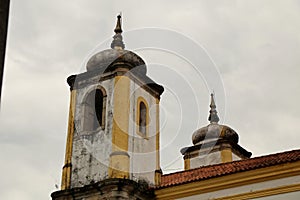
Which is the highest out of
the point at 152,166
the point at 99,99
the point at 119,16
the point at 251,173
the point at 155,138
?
the point at 119,16

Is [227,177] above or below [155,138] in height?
below

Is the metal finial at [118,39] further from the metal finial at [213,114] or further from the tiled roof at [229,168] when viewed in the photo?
the metal finial at [213,114]

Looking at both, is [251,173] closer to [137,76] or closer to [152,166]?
[152,166]

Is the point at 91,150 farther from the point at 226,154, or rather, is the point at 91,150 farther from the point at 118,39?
the point at 226,154

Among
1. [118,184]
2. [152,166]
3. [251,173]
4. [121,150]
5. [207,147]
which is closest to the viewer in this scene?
[251,173]

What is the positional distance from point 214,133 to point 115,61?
671cm

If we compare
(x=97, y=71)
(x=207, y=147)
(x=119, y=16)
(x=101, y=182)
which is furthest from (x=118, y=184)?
(x=207, y=147)

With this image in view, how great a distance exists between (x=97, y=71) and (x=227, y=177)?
15.5ft

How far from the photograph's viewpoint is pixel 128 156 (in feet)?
42.2

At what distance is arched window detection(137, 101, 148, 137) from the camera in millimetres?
13883

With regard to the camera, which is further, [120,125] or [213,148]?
[213,148]

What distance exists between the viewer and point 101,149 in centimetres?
1301

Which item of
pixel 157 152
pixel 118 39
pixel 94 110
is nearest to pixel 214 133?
pixel 157 152

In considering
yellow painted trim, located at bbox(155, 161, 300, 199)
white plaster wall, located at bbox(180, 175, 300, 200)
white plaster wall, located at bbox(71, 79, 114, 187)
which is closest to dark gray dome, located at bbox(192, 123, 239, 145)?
white plaster wall, located at bbox(71, 79, 114, 187)
